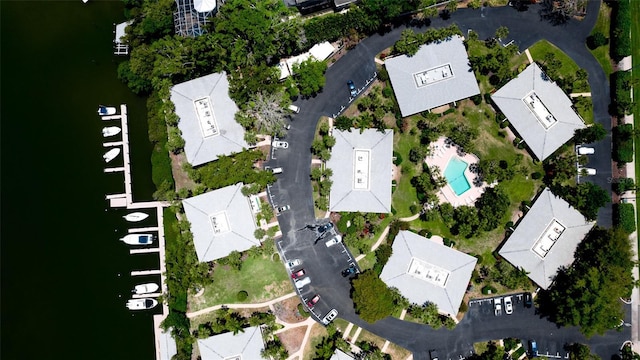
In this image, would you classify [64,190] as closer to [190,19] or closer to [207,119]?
[207,119]

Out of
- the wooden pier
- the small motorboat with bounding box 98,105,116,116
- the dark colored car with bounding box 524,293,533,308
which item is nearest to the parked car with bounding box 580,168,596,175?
the dark colored car with bounding box 524,293,533,308

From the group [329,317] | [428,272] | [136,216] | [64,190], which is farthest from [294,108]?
[64,190]

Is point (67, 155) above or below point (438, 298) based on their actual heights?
above

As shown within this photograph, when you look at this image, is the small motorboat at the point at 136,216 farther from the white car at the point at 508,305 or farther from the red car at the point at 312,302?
the white car at the point at 508,305

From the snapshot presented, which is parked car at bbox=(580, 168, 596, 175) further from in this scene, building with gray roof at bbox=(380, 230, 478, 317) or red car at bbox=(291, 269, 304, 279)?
red car at bbox=(291, 269, 304, 279)

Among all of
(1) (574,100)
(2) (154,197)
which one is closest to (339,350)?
(2) (154,197)

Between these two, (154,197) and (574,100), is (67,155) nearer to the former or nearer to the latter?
(154,197)
